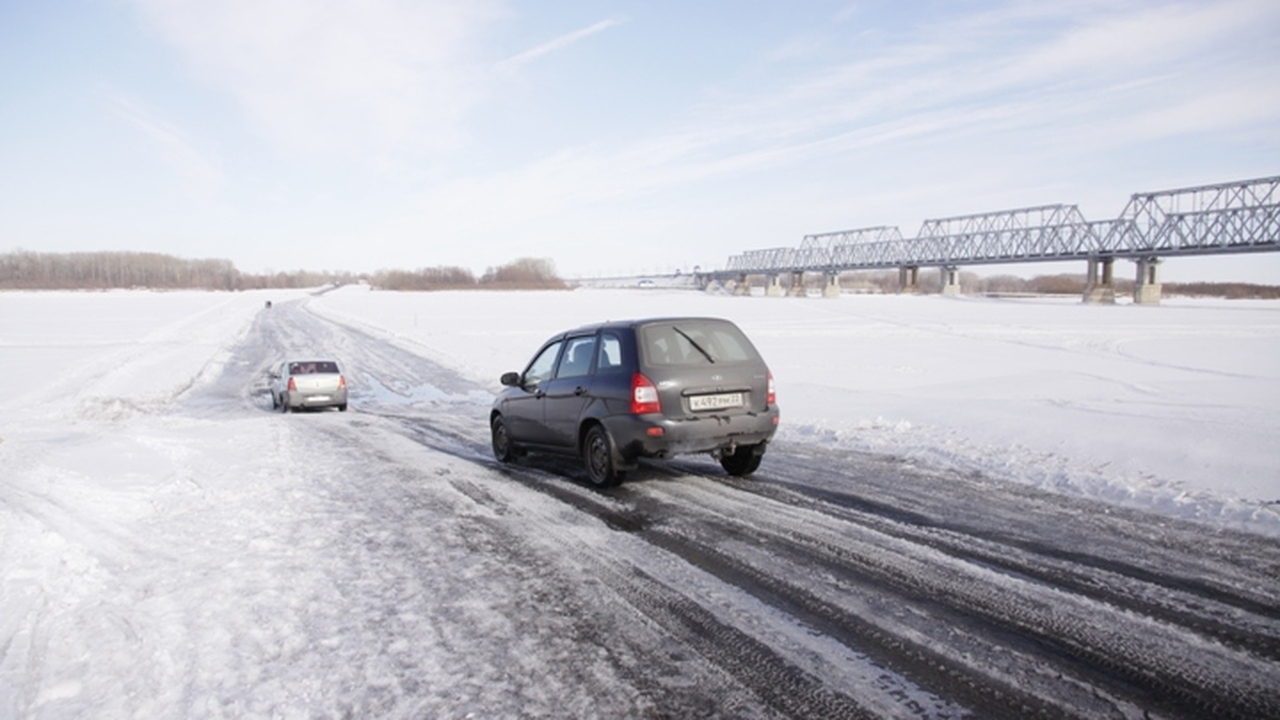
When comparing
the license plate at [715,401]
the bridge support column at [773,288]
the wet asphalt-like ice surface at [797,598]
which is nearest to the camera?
the wet asphalt-like ice surface at [797,598]

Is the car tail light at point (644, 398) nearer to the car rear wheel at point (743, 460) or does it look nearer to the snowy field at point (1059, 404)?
the car rear wheel at point (743, 460)

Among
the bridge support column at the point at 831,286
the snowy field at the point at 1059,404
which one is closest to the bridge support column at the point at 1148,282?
Result: the bridge support column at the point at 831,286

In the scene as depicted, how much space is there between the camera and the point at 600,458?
25.0 feet

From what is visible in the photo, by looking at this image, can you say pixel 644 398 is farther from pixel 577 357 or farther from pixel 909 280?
pixel 909 280

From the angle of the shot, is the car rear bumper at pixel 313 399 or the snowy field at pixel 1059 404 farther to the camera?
the car rear bumper at pixel 313 399

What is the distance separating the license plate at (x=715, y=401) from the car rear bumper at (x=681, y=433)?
10cm

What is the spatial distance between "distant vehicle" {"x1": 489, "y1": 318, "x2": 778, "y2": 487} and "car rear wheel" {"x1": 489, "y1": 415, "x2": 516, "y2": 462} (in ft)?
3.34

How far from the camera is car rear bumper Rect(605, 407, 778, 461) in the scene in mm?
7039

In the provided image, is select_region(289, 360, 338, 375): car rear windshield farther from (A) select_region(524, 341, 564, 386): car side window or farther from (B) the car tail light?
(B) the car tail light

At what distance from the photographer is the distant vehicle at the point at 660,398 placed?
7117mm

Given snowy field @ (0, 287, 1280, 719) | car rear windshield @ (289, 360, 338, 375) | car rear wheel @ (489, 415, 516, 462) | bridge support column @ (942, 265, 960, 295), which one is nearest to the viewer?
snowy field @ (0, 287, 1280, 719)

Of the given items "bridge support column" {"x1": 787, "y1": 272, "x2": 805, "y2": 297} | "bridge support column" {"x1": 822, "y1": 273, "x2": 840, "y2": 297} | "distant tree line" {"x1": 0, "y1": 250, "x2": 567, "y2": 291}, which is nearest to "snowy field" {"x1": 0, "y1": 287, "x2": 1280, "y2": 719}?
"bridge support column" {"x1": 822, "y1": 273, "x2": 840, "y2": 297}

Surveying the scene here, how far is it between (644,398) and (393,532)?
2510mm

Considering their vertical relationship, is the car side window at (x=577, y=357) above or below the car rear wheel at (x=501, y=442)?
above
